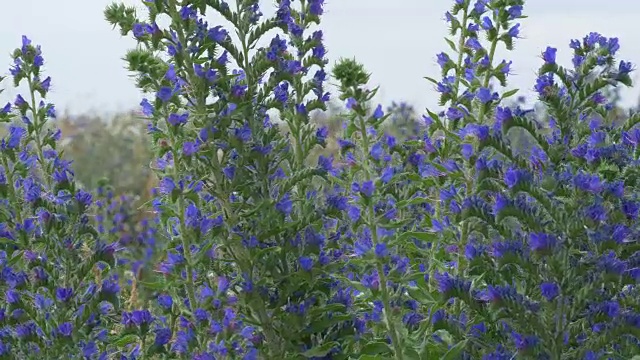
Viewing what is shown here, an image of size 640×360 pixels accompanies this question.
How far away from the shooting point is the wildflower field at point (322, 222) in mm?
3354

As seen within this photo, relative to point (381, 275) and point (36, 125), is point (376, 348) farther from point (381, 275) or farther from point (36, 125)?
point (36, 125)

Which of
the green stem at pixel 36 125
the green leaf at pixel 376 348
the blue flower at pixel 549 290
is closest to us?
the blue flower at pixel 549 290

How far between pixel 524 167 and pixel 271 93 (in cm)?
127

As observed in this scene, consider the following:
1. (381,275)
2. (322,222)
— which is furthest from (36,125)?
(381,275)

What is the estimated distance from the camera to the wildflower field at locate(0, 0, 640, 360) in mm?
3354

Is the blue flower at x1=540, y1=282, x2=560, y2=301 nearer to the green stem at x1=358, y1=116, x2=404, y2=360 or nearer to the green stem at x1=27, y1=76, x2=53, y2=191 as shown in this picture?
the green stem at x1=358, y1=116, x2=404, y2=360

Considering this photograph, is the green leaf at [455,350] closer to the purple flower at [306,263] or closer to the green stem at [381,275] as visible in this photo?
the green stem at [381,275]

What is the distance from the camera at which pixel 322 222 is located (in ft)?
13.2

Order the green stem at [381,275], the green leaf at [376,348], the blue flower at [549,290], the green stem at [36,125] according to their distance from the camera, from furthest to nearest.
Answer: the green stem at [36,125]
the green leaf at [376,348]
the green stem at [381,275]
the blue flower at [549,290]

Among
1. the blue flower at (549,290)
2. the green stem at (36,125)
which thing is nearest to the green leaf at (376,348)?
the blue flower at (549,290)

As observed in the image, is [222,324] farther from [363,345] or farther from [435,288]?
[435,288]

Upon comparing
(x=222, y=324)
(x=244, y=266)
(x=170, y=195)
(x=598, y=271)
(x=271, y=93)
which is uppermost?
(x=271, y=93)

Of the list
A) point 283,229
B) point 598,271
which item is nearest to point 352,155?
point 283,229

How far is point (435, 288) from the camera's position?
13.8ft
